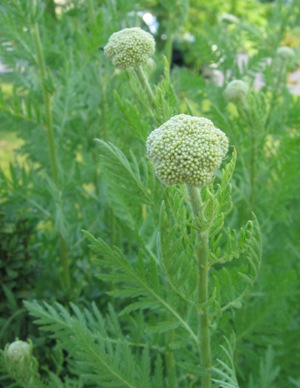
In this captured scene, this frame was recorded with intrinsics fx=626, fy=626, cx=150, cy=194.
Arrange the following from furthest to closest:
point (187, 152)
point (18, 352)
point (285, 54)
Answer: point (285, 54)
point (18, 352)
point (187, 152)

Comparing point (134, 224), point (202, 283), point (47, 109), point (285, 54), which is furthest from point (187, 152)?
point (285, 54)

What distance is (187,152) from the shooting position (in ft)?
2.25

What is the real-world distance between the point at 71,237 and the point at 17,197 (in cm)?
16

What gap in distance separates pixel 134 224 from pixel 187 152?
1.40 feet

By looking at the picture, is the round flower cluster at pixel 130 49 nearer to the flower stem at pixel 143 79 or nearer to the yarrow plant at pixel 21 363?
the flower stem at pixel 143 79

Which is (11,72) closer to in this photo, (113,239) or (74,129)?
(74,129)

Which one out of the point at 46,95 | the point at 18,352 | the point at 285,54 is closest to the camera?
the point at 18,352

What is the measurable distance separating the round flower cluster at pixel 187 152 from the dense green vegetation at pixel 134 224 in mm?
51

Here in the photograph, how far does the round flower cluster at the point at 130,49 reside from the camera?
88 centimetres

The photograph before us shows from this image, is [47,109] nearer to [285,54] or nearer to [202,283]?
[285,54]

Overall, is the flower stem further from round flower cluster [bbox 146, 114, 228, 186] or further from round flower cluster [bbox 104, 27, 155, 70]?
round flower cluster [bbox 146, 114, 228, 186]

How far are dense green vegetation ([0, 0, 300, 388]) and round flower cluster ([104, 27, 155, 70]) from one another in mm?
35

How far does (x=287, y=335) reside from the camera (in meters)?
1.47

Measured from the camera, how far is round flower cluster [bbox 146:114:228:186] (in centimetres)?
69
